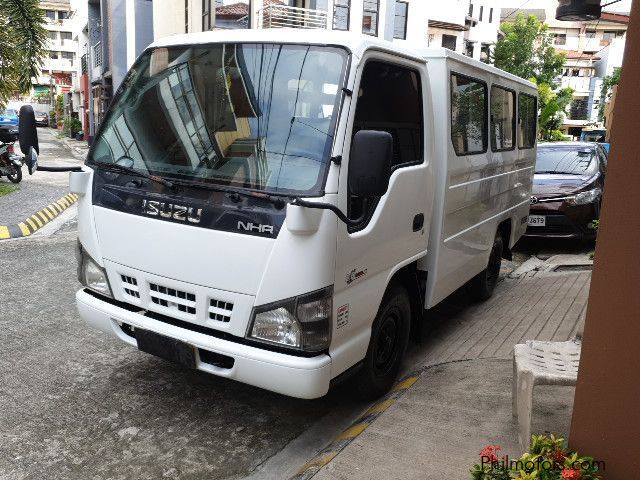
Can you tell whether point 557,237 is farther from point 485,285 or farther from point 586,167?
point 485,285

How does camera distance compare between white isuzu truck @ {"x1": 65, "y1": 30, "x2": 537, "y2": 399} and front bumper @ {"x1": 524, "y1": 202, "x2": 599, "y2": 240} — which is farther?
front bumper @ {"x1": 524, "y1": 202, "x2": 599, "y2": 240}

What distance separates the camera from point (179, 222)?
298 centimetres

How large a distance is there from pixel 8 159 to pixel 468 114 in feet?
34.1

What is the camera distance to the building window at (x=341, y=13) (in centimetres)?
2434

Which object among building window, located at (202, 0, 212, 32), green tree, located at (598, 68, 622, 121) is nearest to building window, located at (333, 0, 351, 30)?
building window, located at (202, 0, 212, 32)

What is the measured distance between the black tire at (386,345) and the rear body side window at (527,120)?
3.29 metres

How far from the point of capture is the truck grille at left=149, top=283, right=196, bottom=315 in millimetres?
3016

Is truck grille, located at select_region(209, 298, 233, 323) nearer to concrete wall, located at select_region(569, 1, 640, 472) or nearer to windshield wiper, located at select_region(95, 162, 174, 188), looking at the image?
windshield wiper, located at select_region(95, 162, 174, 188)

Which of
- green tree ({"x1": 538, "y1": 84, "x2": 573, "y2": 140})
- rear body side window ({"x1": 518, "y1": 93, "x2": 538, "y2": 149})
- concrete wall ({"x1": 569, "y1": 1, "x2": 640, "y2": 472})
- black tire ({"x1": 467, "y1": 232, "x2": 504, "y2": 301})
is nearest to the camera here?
concrete wall ({"x1": 569, "y1": 1, "x2": 640, "y2": 472})

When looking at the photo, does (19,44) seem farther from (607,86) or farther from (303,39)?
(607,86)

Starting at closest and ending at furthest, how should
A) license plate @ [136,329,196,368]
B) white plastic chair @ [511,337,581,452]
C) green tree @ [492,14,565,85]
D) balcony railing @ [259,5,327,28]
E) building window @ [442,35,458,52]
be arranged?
white plastic chair @ [511,337,581,452] < license plate @ [136,329,196,368] < balcony railing @ [259,5,327,28] < green tree @ [492,14,565,85] < building window @ [442,35,458,52]

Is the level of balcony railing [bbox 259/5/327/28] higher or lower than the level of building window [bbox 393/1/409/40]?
lower

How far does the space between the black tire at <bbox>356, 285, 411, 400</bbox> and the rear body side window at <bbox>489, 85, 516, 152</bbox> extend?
2.17 meters

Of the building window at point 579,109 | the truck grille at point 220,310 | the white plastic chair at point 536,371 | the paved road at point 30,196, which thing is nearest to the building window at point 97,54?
the paved road at point 30,196
